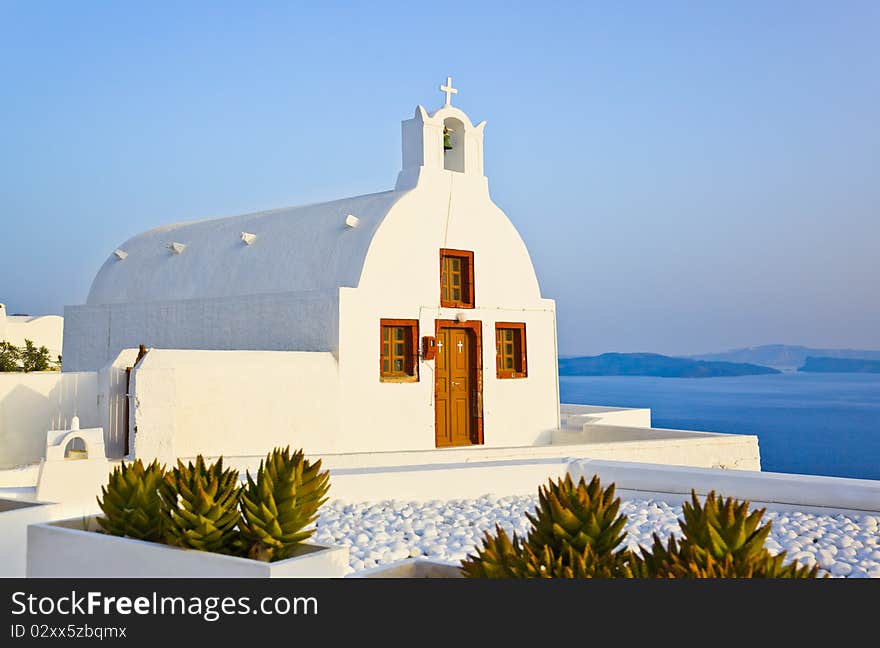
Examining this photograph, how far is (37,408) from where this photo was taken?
1437 centimetres

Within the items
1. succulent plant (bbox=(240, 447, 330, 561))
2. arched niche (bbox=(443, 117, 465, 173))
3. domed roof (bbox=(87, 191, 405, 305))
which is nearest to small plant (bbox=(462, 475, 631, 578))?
succulent plant (bbox=(240, 447, 330, 561))

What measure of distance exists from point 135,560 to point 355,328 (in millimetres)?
9310

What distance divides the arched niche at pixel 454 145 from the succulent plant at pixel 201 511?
1208 centimetres

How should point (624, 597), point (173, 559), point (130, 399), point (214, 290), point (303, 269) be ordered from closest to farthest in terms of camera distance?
point (624, 597)
point (173, 559)
point (130, 399)
point (303, 269)
point (214, 290)

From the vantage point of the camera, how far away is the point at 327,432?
13.9m

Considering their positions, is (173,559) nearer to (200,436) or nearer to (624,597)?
(624,597)

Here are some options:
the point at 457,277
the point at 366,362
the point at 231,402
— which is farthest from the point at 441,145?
the point at 231,402

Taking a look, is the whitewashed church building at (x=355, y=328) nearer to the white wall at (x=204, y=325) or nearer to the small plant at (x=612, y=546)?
the white wall at (x=204, y=325)

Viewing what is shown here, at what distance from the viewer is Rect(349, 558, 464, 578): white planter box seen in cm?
478

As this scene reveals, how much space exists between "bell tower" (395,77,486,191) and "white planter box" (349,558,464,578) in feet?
38.2

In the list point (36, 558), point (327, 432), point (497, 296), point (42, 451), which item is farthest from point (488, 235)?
point (36, 558)

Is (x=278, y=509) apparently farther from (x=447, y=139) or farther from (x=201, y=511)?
(x=447, y=139)

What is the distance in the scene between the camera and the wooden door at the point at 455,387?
51.0 ft

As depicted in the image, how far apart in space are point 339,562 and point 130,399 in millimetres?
8207
